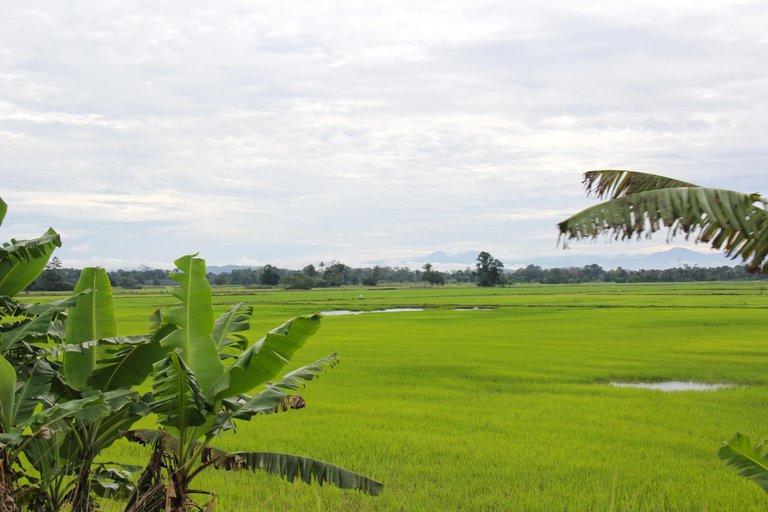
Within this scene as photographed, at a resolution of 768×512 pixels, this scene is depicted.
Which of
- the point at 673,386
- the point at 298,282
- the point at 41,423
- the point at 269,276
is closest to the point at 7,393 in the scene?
the point at 41,423

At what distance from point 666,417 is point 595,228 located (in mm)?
7694

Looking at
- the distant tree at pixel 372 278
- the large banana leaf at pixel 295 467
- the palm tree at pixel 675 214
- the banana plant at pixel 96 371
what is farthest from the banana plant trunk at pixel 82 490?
the distant tree at pixel 372 278

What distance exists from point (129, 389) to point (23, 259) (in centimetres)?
125

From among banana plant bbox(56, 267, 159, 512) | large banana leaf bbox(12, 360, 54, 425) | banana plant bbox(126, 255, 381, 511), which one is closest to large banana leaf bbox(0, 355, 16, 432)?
large banana leaf bbox(12, 360, 54, 425)

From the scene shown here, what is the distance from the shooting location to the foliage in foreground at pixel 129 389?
4.19 meters

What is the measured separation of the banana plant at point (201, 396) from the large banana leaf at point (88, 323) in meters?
0.55

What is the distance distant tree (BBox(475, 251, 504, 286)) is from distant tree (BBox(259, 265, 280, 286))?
37.5 meters

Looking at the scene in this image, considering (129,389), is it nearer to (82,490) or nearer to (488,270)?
(82,490)

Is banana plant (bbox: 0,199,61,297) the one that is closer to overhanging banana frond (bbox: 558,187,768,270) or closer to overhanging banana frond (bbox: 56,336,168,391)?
overhanging banana frond (bbox: 56,336,168,391)

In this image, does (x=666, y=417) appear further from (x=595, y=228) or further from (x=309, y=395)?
(x=595, y=228)

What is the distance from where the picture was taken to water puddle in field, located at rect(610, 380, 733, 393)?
542 inches

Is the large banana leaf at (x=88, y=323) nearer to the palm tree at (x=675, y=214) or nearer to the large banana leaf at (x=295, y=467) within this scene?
the large banana leaf at (x=295, y=467)

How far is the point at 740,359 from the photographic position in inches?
707

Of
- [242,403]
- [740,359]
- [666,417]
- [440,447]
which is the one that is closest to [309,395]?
[440,447]
